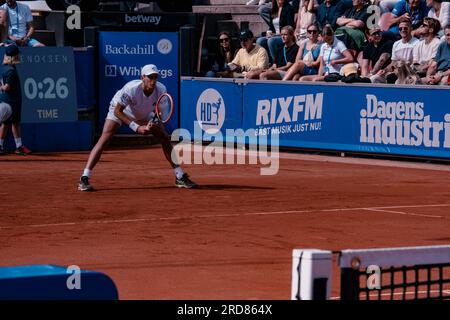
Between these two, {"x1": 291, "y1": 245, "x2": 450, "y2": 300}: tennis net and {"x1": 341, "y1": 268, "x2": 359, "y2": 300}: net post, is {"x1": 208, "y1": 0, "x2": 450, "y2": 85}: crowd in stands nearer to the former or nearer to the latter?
{"x1": 291, "y1": 245, "x2": 450, "y2": 300}: tennis net

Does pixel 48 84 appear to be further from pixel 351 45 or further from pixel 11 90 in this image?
pixel 351 45

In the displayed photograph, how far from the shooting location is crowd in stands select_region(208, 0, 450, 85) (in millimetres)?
19422

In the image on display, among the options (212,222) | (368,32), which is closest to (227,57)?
(368,32)

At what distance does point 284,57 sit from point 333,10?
1.44 m

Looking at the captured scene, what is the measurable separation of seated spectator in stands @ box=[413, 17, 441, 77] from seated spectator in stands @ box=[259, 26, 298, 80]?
114 inches

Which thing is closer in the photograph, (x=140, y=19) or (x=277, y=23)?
(x=140, y=19)

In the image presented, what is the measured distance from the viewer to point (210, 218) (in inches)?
500

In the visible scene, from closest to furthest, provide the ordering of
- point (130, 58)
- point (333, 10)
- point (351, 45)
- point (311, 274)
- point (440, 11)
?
point (311, 274) < point (440, 11) < point (351, 45) < point (333, 10) < point (130, 58)

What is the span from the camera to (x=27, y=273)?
205 inches

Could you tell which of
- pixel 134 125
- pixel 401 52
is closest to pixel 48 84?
pixel 134 125

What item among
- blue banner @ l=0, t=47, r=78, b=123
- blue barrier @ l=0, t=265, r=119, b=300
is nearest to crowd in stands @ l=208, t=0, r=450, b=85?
blue banner @ l=0, t=47, r=78, b=123

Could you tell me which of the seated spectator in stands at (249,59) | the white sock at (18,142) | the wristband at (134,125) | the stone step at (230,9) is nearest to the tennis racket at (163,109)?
the wristband at (134,125)

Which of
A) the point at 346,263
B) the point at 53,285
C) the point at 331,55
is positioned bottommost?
the point at 53,285
